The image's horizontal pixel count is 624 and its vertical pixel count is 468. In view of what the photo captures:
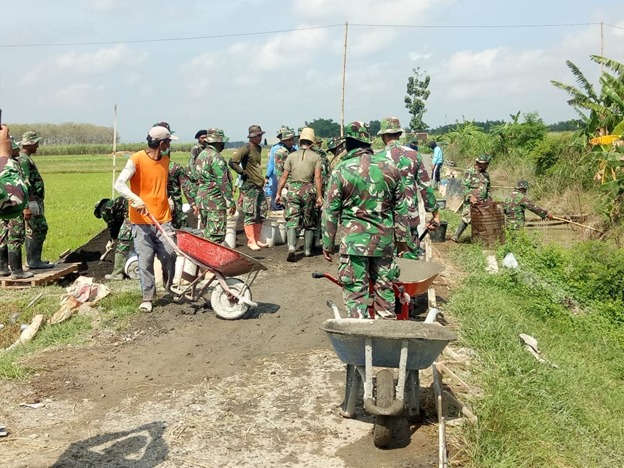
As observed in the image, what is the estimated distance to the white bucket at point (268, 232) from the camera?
12.1 metres

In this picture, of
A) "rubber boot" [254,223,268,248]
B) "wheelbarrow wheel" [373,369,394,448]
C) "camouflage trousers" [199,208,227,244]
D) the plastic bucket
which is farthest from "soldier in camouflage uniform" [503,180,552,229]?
"wheelbarrow wheel" [373,369,394,448]

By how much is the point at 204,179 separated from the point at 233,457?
5.82 m

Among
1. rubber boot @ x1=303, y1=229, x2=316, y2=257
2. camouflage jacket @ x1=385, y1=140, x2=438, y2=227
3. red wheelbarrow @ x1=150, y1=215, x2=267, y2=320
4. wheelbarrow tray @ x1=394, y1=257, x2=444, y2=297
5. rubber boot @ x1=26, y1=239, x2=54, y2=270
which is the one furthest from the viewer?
rubber boot @ x1=303, y1=229, x2=316, y2=257

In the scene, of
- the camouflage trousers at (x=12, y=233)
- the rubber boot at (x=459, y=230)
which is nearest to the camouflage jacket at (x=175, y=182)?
the camouflage trousers at (x=12, y=233)

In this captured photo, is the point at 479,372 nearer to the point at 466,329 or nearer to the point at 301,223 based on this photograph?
the point at 466,329

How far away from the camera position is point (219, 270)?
7.23 metres

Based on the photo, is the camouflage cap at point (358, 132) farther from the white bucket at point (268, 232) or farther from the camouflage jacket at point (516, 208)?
the camouflage jacket at point (516, 208)

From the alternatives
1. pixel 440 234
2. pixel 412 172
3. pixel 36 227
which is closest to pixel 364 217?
pixel 412 172

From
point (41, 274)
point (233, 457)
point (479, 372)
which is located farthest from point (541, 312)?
point (41, 274)

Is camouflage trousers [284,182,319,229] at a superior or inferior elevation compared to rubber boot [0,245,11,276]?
superior

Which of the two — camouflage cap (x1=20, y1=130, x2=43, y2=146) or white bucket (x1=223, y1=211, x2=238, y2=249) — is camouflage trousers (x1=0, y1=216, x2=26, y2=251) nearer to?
camouflage cap (x1=20, y1=130, x2=43, y2=146)

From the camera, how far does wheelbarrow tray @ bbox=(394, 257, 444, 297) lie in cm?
648

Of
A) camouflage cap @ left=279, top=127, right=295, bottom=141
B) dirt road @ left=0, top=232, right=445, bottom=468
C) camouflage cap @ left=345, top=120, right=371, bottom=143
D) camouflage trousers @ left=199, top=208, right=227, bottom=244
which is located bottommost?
dirt road @ left=0, top=232, right=445, bottom=468

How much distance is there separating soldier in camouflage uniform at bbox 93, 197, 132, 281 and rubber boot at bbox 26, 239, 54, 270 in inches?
37.7
